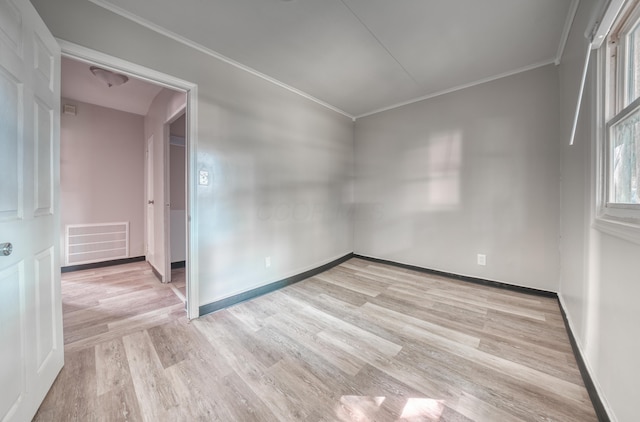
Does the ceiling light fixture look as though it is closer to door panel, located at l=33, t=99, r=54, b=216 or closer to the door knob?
door panel, located at l=33, t=99, r=54, b=216

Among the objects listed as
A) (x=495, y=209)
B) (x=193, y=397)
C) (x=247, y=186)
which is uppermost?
(x=247, y=186)

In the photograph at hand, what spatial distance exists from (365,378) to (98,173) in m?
4.63

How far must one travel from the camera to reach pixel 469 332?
5.84 ft

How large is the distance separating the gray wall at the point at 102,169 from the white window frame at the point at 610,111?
5325 millimetres

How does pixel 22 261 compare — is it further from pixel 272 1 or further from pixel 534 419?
pixel 534 419

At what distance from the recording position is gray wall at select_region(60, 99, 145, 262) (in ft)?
10.8

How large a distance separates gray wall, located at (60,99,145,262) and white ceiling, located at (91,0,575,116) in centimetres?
278

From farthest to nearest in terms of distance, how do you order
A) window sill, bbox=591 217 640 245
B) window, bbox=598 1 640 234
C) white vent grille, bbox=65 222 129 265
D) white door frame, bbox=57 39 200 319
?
white vent grille, bbox=65 222 129 265 < white door frame, bbox=57 39 200 319 < window, bbox=598 1 640 234 < window sill, bbox=591 217 640 245

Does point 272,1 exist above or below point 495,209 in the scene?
above

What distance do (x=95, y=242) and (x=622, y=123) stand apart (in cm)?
558

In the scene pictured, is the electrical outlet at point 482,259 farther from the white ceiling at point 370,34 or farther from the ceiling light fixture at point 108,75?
the ceiling light fixture at point 108,75

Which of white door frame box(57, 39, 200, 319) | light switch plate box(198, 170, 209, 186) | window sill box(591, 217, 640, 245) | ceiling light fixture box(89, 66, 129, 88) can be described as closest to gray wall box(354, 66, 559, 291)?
window sill box(591, 217, 640, 245)

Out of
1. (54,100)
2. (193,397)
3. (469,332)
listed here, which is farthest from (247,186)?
(469,332)

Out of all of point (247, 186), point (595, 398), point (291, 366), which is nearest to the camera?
point (595, 398)
